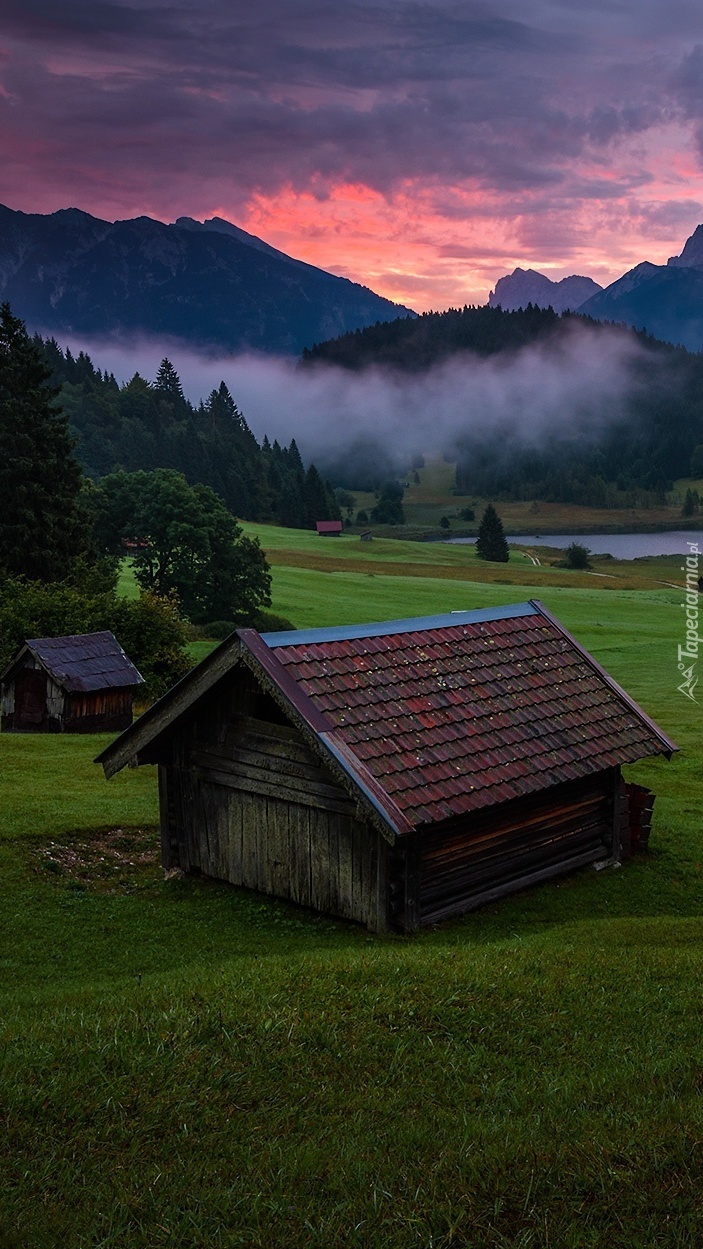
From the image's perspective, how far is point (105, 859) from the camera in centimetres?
1972

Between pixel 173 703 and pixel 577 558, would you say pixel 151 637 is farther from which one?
pixel 577 558

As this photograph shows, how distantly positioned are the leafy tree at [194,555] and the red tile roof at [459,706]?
62.8 m

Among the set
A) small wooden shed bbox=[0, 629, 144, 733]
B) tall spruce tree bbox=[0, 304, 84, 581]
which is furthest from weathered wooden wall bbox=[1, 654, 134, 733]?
tall spruce tree bbox=[0, 304, 84, 581]

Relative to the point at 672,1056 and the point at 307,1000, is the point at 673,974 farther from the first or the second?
the point at 307,1000

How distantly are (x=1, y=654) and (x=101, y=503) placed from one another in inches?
1604

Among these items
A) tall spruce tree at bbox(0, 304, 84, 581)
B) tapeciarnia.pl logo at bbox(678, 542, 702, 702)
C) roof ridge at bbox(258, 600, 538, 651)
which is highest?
tall spruce tree at bbox(0, 304, 84, 581)

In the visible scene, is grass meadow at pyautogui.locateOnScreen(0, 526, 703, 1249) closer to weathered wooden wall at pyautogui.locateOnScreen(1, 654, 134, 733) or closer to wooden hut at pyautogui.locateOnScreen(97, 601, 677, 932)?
wooden hut at pyautogui.locateOnScreen(97, 601, 677, 932)

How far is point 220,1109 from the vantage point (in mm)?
8008

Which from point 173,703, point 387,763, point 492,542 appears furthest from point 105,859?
point 492,542

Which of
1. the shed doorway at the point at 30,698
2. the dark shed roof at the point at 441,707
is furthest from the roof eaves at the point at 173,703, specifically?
the shed doorway at the point at 30,698

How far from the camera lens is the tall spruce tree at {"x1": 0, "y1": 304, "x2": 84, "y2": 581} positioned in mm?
63812

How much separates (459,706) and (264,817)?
12.1 feet

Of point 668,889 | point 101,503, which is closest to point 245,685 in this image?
point 668,889

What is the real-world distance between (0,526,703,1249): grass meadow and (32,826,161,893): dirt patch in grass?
3.35 feet
